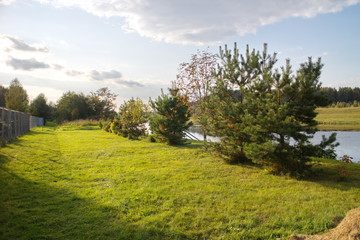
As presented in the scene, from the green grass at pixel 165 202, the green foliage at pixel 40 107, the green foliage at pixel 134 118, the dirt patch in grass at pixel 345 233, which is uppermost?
the green foliage at pixel 40 107

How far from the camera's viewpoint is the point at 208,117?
970 cm

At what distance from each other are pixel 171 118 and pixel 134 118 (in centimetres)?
584

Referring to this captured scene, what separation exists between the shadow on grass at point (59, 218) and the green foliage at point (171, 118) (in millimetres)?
9658

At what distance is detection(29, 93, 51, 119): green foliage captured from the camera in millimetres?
52231

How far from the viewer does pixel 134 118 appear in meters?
Result: 19.5

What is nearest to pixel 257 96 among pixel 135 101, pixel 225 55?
pixel 225 55

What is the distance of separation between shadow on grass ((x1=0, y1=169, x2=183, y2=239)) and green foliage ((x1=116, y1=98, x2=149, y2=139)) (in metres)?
14.0

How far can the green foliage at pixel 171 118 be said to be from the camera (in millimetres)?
14859

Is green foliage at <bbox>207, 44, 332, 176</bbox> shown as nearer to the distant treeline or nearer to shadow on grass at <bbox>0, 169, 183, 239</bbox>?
shadow on grass at <bbox>0, 169, 183, 239</bbox>

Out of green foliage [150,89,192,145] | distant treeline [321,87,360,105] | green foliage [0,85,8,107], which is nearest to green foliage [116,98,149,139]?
green foliage [150,89,192,145]

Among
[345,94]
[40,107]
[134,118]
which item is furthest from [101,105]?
[345,94]

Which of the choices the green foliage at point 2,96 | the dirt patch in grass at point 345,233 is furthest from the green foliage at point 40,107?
the dirt patch in grass at point 345,233

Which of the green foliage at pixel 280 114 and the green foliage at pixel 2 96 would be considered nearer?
the green foliage at pixel 280 114

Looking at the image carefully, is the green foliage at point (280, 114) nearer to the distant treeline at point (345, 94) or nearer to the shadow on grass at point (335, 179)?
the shadow on grass at point (335, 179)
